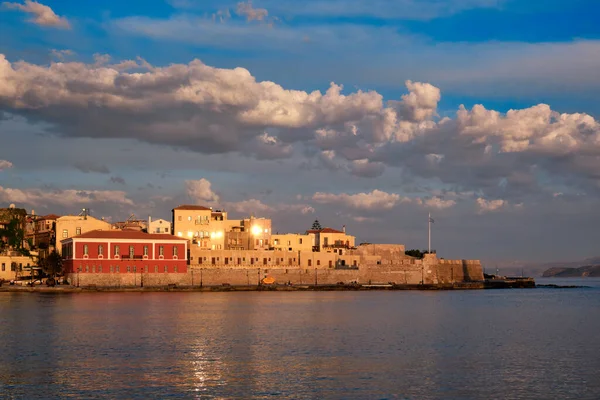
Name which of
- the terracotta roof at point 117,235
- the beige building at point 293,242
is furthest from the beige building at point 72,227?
the beige building at point 293,242

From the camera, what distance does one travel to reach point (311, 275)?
124 metres

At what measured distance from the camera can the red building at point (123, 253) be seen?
349 feet

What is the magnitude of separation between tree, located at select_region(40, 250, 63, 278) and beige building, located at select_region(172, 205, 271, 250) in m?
20.9

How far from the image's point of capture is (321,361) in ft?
128

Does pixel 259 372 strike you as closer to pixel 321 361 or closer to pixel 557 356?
pixel 321 361

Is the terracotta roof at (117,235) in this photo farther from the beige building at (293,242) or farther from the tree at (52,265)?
the beige building at (293,242)

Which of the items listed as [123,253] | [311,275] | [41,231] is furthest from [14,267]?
[311,275]

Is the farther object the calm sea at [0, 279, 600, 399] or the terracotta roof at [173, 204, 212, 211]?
the terracotta roof at [173, 204, 212, 211]

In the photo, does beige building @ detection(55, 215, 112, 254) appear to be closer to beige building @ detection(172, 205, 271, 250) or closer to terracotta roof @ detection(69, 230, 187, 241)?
terracotta roof @ detection(69, 230, 187, 241)

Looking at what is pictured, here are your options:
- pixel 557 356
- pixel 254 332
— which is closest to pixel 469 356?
pixel 557 356

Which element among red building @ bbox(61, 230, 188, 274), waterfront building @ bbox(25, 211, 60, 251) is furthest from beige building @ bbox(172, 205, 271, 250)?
waterfront building @ bbox(25, 211, 60, 251)

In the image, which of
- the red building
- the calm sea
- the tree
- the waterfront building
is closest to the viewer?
the calm sea

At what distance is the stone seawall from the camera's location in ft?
360

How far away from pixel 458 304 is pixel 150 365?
5730 cm
